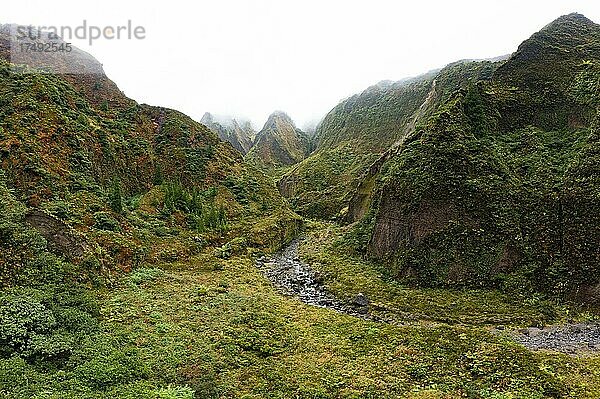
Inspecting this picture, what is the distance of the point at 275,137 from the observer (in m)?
120

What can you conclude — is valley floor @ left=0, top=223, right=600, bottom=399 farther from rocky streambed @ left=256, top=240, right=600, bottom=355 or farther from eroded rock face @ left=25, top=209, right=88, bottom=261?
eroded rock face @ left=25, top=209, right=88, bottom=261

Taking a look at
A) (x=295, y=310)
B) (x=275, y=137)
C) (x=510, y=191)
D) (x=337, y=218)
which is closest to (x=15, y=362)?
(x=295, y=310)

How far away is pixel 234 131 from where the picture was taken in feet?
451

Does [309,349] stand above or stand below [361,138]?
below

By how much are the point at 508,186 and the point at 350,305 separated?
12.7m

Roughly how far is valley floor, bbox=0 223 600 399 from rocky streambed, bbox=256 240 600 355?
0.70 meters

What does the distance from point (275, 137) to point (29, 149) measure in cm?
9548

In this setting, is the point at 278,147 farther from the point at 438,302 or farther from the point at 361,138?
the point at 438,302

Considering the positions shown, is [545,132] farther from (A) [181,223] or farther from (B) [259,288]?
(A) [181,223]

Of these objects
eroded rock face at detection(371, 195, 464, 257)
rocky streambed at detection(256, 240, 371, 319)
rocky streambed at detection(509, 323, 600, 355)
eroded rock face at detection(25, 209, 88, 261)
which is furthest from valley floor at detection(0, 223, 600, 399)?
eroded rock face at detection(371, 195, 464, 257)

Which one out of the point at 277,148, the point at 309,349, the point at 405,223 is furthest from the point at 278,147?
the point at 309,349

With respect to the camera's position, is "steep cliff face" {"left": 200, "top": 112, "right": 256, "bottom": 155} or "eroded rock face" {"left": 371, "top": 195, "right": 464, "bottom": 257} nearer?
"eroded rock face" {"left": 371, "top": 195, "right": 464, "bottom": 257}

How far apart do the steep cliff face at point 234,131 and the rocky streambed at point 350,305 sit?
94291 mm

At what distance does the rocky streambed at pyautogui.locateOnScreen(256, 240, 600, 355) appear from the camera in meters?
16.3
